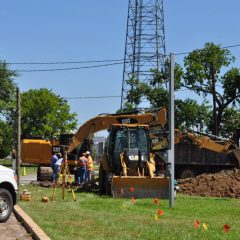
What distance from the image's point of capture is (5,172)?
1416 cm

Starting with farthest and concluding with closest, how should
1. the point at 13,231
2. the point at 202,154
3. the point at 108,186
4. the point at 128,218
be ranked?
1. the point at 202,154
2. the point at 108,186
3. the point at 128,218
4. the point at 13,231

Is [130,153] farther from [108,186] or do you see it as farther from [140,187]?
[140,187]

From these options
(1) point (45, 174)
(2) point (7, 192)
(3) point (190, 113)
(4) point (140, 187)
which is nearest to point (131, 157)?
(4) point (140, 187)

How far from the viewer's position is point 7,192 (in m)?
14.1

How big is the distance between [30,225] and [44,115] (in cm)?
7370

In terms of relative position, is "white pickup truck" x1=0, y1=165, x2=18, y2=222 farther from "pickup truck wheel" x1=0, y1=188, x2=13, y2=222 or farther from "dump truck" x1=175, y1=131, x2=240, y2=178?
"dump truck" x1=175, y1=131, x2=240, y2=178

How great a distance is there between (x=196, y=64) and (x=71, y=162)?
19209 mm

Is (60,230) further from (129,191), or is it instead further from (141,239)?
(129,191)

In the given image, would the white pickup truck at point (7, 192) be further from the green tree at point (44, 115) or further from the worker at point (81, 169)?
the green tree at point (44, 115)

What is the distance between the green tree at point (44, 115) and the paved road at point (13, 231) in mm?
68783

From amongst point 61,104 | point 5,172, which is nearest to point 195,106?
point 5,172

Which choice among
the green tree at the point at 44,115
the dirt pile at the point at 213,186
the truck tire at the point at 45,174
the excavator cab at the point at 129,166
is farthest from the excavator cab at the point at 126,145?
the green tree at the point at 44,115

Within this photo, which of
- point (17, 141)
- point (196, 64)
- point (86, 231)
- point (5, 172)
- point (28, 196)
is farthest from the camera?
point (196, 64)

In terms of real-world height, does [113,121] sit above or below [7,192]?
above
